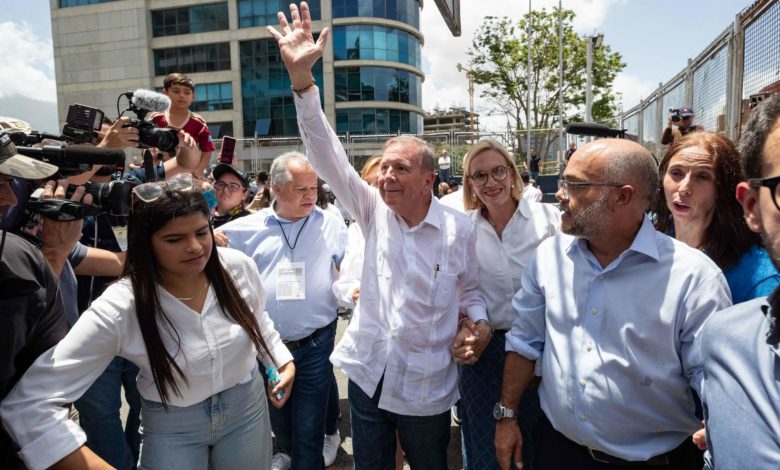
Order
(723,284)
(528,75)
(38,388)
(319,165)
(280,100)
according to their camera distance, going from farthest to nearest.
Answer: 1. (280,100)
2. (528,75)
3. (319,165)
4. (723,284)
5. (38,388)

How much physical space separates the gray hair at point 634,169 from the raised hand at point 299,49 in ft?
4.36

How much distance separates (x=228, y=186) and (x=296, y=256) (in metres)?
1.52

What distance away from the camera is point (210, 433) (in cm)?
196

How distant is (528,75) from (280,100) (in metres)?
21.1

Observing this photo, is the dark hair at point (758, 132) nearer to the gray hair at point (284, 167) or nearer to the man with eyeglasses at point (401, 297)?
the man with eyeglasses at point (401, 297)

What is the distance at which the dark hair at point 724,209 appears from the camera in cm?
200

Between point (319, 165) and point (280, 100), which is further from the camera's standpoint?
point (280, 100)

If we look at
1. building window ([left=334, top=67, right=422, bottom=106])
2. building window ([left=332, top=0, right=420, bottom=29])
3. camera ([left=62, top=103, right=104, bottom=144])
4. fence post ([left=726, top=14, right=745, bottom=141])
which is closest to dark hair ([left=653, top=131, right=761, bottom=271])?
camera ([left=62, top=103, right=104, bottom=144])

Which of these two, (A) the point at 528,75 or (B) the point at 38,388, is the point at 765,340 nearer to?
(B) the point at 38,388

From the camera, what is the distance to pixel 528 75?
2623 centimetres

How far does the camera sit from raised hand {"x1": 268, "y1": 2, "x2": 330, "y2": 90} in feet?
7.16

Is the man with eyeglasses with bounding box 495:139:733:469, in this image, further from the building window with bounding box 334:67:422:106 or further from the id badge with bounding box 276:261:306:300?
the building window with bounding box 334:67:422:106

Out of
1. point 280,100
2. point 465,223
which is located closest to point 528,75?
point 280,100

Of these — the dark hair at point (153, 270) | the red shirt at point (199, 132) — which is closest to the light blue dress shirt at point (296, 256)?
the dark hair at point (153, 270)
